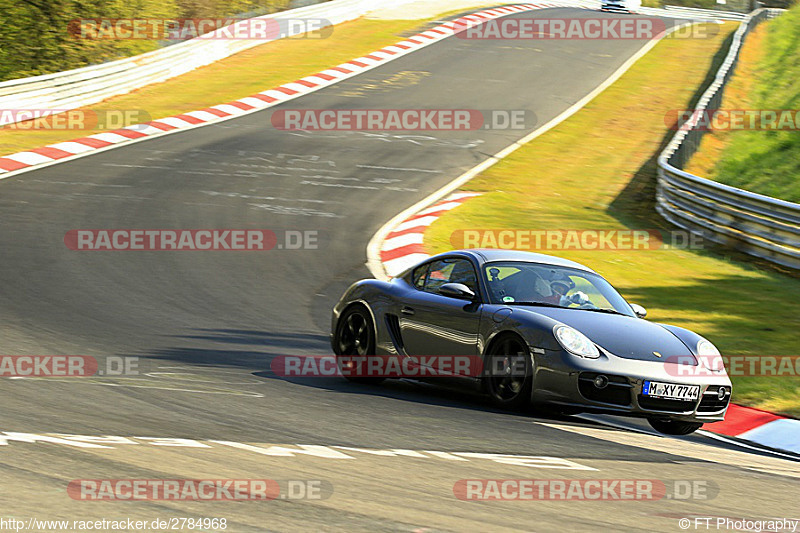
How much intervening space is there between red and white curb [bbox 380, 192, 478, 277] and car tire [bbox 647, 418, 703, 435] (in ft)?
19.5

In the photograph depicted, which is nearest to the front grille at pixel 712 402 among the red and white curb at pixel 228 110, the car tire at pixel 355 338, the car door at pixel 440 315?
the car door at pixel 440 315

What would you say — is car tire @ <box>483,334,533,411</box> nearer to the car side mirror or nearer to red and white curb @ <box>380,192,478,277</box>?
the car side mirror

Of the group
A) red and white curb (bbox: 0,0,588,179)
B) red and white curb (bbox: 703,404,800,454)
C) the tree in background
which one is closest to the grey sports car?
red and white curb (bbox: 703,404,800,454)

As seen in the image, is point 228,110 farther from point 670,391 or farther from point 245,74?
point 670,391

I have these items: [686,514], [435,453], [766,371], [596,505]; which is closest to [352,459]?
[435,453]

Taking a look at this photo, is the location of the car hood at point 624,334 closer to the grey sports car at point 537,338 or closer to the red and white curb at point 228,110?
the grey sports car at point 537,338

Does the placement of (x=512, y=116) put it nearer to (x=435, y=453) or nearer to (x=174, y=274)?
(x=174, y=274)

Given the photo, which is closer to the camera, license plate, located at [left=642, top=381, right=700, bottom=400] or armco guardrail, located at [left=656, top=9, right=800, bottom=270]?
license plate, located at [left=642, top=381, right=700, bottom=400]

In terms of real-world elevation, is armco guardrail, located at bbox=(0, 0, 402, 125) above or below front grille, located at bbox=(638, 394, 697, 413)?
above

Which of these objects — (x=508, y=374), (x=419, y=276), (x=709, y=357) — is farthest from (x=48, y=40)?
(x=709, y=357)

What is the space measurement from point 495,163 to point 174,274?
11.2 meters

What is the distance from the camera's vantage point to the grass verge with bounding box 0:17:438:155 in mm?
23016

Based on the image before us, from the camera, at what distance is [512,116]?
27625 millimetres

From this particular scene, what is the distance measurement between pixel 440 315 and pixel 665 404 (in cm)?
193
